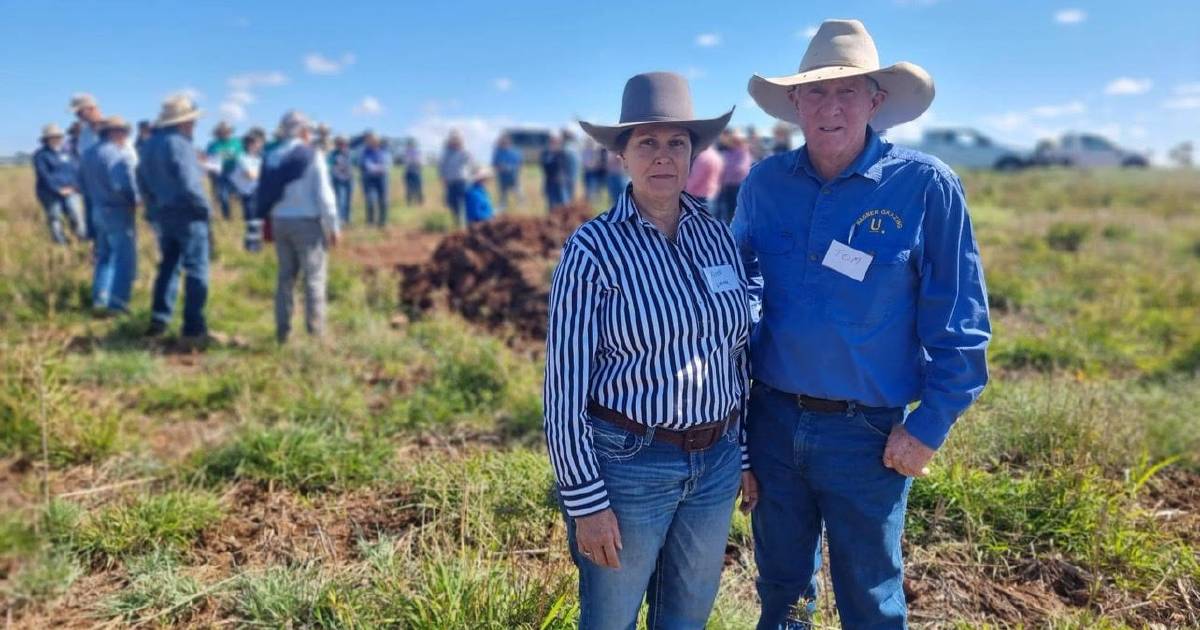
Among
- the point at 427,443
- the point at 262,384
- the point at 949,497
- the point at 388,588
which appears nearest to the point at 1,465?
the point at 262,384

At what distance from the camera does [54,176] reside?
34.0 ft

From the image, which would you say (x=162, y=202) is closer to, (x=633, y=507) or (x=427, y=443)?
(x=427, y=443)

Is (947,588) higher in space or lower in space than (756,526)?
lower

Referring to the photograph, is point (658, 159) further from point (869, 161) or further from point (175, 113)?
point (175, 113)

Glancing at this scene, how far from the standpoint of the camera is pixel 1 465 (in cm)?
410

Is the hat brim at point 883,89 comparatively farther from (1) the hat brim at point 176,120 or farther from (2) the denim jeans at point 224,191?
(2) the denim jeans at point 224,191

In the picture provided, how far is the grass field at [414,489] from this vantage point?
2.82 meters

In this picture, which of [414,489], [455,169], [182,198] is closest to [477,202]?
[182,198]

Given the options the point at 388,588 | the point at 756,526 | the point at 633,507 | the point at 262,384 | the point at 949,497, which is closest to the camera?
the point at 633,507

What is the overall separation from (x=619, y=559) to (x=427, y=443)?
2849 mm

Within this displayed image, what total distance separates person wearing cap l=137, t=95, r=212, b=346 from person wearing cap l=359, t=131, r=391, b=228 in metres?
7.98

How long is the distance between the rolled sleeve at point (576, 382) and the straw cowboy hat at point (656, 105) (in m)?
0.41

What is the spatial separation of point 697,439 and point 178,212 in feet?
20.6

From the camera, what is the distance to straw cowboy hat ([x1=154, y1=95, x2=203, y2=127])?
6449 millimetres
